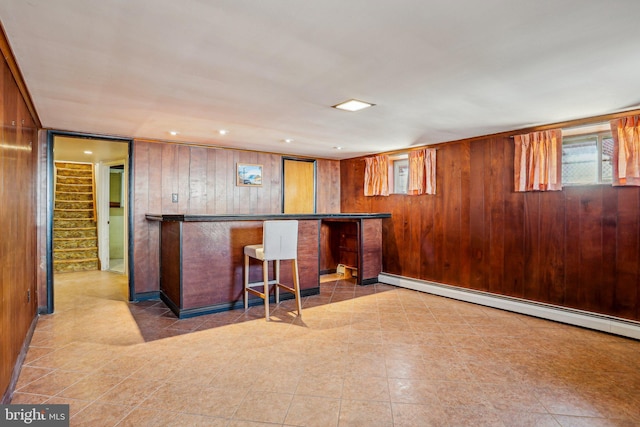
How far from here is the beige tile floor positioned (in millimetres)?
2045

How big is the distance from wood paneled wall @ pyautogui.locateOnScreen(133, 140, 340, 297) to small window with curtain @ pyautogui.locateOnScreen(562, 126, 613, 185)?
410 centimetres

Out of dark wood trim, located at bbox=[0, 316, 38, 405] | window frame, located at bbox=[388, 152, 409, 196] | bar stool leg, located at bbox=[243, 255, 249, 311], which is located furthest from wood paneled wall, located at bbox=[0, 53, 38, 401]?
window frame, located at bbox=[388, 152, 409, 196]

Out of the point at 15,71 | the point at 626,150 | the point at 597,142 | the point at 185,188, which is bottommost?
the point at 185,188

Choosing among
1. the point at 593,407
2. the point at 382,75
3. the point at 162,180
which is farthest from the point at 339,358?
the point at 162,180

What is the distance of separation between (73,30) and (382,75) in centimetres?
188

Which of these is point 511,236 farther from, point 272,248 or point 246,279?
point 246,279

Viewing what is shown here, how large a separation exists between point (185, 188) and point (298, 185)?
201 cm

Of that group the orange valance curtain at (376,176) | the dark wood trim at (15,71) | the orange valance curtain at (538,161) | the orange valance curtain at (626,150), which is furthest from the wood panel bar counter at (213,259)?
the orange valance curtain at (626,150)

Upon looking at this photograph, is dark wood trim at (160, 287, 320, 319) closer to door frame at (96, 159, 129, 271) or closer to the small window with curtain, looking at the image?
door frame at (96, 159, 129, 271)

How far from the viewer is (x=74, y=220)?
7211 millimetres

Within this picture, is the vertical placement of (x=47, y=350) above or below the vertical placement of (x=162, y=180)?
below

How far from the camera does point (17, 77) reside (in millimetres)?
2359

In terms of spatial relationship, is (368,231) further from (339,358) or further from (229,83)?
(229,83)

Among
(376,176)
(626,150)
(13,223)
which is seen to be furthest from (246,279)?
(626,150)
